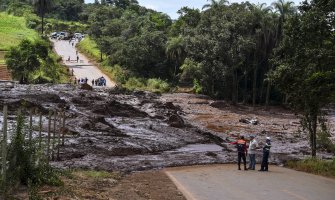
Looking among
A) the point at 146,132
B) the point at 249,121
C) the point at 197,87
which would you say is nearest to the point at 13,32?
the point at 197,87

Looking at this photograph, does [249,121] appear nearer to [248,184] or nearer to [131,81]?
[131,81]

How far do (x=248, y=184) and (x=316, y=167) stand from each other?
6.39 metres

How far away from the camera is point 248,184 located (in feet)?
58.7

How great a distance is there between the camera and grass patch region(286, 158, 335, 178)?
22.0 metres

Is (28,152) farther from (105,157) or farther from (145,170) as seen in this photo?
(105,157)

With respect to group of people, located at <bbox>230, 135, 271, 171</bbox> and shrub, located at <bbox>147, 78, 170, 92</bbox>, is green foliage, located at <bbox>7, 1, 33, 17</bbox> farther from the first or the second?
group of people, located at <bbox>230, 135, 271, 171</bbox>

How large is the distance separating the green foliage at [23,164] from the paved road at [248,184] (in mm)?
4815

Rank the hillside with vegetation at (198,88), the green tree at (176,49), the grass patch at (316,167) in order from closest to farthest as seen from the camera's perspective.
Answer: the grass patch at (316,167)
the hillside with vegetation at (198,88)
the green tree at (176,49)

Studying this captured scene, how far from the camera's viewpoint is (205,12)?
67312 mm

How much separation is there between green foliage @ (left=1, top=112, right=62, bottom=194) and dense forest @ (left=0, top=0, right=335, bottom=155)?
13.2 metres

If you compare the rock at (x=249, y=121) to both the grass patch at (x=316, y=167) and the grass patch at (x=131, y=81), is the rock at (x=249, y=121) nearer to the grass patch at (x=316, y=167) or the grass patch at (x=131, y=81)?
the grass patch at (x=131, y=81)

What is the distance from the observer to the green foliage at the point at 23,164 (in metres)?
12.1

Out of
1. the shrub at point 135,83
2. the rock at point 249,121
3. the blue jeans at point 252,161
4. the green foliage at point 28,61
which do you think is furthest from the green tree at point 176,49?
the blue jeans at point 252,161

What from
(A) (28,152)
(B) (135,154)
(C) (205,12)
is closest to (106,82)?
(C) (205,12)
